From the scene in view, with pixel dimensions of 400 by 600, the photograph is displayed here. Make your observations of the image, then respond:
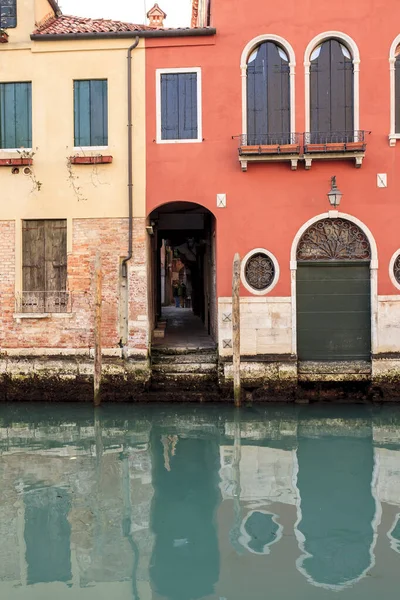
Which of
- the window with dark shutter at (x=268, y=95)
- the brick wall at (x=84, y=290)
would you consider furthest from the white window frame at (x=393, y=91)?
the brick wall at (x=84, y=290)

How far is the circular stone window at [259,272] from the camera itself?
9.80 metres

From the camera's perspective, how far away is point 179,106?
32.2ft

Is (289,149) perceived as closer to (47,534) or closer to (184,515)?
(184,515)

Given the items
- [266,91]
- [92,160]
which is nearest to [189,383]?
[92,160]

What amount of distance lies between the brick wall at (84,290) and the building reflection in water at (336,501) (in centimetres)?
346

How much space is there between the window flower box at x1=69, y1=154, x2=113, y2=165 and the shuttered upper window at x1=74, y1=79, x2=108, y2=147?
26 centimetres

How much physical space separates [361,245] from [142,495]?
220 inches

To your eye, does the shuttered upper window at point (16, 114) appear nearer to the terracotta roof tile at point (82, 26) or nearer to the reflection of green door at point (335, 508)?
the terracotta roof tile at point (82, 26)

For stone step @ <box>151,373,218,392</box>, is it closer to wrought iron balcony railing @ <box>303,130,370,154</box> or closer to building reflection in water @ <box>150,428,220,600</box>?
building reflection in water @ <box>150,428,220,600</box>

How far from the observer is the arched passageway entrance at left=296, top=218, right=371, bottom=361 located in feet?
32.3

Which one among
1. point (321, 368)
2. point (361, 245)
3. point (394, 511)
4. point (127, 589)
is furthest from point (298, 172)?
point (127, 589)

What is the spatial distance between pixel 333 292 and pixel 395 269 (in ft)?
3.38

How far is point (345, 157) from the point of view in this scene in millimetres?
9539

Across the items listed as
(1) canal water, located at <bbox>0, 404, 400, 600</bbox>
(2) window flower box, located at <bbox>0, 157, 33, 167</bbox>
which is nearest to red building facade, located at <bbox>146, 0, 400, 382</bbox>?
(1) canal water, located at <bbox>0, 404, 400, 600</bbox>
